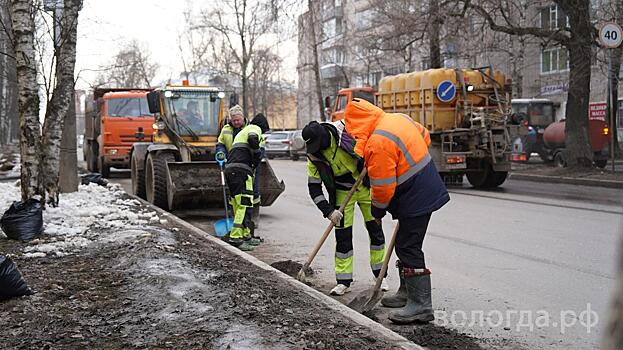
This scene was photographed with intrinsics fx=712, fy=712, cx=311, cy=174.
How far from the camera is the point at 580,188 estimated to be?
1758 cm

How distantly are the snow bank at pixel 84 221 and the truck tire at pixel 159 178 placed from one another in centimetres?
35

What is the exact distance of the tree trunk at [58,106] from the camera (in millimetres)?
10836

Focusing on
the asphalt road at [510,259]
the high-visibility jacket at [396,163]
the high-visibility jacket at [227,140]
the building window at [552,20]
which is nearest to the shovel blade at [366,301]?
the asphalt road at [510,259]

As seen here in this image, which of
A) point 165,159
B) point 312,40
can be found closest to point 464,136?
point 165,159

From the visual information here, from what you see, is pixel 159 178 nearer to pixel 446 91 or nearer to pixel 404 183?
pixel 446 91

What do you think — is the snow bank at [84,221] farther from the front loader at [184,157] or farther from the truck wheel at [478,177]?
the truck wheel at [478,177]

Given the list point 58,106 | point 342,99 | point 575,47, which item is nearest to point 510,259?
point 58,106

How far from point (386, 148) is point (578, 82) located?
52.2ft

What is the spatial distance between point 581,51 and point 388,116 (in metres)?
15.0

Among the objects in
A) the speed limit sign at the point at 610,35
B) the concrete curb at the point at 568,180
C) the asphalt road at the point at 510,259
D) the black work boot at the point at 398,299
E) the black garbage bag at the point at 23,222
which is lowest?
the concrete curb at the point at 568,180

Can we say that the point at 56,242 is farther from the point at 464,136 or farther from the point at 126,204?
the point at 464,136

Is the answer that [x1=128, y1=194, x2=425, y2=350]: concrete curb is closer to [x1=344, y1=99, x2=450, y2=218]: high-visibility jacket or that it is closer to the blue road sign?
[x1=344, y1=99, x2=450, y2=218]: high-visibility jacket

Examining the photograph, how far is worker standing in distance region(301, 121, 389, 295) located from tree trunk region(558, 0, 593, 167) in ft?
46.4

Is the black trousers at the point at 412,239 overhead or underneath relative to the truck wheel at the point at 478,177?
overhead
